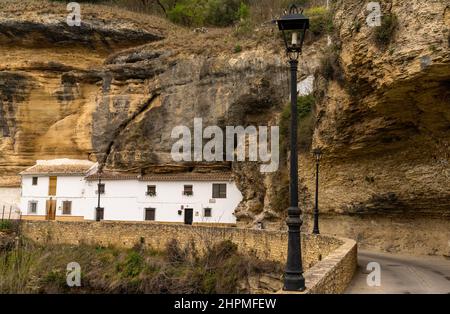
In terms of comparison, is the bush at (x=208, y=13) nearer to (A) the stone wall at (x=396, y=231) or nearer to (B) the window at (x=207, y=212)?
(B) the window at (x=207, y=212)

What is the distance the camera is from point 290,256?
8.19m

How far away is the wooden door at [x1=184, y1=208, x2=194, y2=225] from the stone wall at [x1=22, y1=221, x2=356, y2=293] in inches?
230

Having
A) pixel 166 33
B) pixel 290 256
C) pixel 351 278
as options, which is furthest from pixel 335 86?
pixel 166 33

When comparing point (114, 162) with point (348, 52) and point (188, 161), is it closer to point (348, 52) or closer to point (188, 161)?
point (188, 161)

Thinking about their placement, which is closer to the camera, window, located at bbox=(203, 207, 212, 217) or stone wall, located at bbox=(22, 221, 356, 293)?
stone wall, located at bbox=(22, 221, 356, 293)

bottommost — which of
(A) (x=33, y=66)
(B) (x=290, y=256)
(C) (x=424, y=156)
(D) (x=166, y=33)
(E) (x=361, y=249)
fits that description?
(E) (x=361, y=249)

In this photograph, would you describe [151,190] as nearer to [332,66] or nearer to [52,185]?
[52,185]

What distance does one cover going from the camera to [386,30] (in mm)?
15977

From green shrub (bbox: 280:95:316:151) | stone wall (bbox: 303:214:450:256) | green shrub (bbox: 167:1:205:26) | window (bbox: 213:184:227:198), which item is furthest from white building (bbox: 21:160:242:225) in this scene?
green shrub (bbox: 167:1:205:26)

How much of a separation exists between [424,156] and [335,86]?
466cm

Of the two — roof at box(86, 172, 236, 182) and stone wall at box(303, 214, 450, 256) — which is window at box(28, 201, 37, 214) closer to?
roof at box(86, 172, 236, 182)

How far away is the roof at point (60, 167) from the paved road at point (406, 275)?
85.3ft

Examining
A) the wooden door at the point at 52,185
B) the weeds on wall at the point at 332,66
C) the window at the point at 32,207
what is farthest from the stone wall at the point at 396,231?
the window at the point at 32,207

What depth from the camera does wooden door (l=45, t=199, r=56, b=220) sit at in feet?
128
